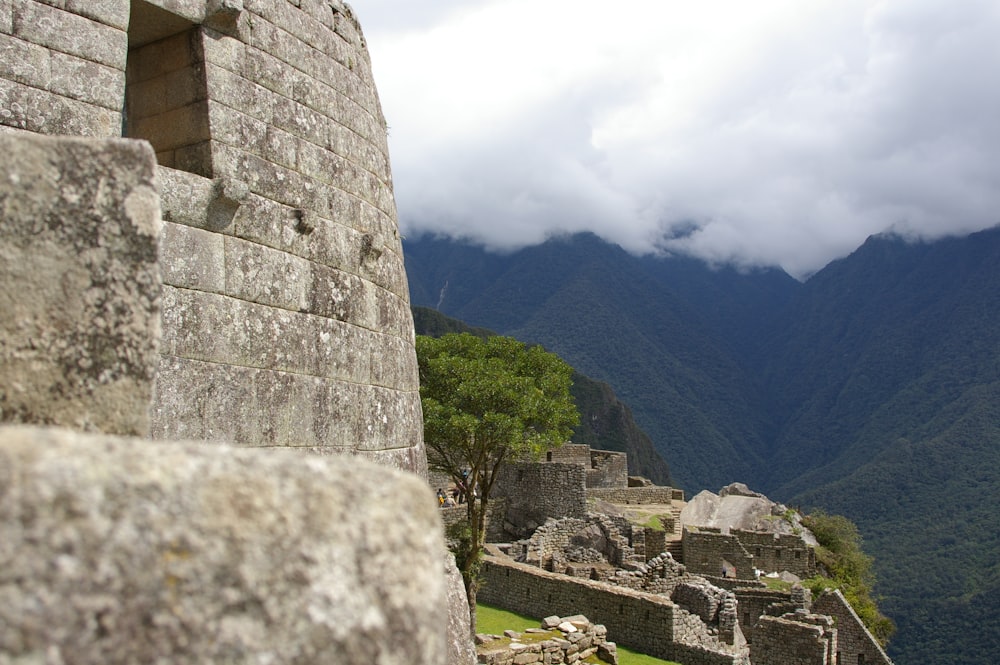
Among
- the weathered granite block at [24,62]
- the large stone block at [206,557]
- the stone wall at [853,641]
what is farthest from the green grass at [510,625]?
the large stone block at [206,557]

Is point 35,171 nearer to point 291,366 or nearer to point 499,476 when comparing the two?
point 291,366

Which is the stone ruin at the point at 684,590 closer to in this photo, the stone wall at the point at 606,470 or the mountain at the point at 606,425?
the stone wall at the point at 606,470

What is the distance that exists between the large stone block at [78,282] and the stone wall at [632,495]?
34593 mm

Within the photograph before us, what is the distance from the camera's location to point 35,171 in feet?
5.25

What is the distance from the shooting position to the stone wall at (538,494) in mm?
28453

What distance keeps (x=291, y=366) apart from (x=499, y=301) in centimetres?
10792

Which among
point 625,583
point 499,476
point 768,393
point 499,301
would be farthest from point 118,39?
point 768,393

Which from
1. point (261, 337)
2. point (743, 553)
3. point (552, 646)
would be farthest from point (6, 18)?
point (743, 553)

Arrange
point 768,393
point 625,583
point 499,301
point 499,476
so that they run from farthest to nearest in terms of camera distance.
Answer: point 768,393 < point 499,301 < point 499,476 < point 625,583

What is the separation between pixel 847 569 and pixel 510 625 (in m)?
20.0

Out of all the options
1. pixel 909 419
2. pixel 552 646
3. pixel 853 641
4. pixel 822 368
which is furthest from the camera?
pixel 822 368

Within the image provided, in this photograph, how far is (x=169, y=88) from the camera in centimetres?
523

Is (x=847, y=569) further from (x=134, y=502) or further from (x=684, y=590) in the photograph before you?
(x=134, y=502)

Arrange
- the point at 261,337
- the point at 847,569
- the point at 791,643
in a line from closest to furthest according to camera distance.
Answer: the point at 261,337 → the point at 791,643 → the point at 847,569
